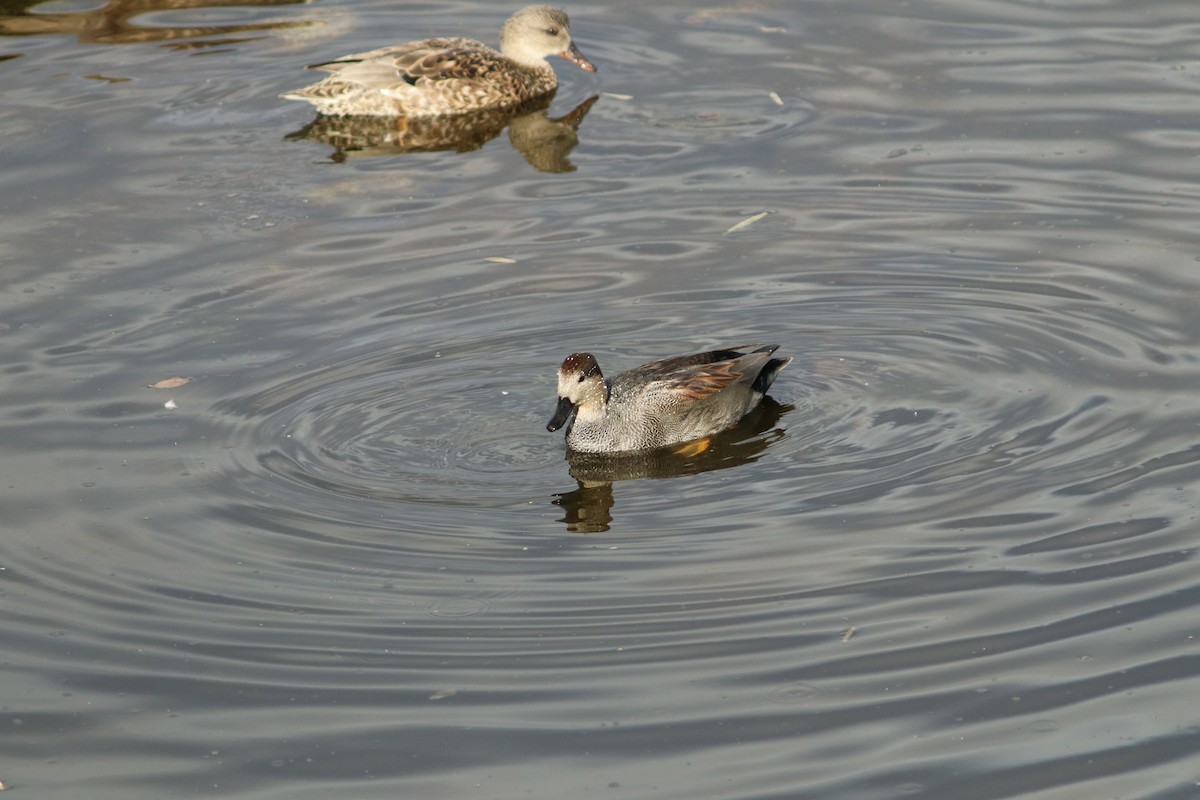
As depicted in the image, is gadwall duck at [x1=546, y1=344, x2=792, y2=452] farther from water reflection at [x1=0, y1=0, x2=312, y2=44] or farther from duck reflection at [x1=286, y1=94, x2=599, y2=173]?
water reflection at [x1=0, y1=0, x2=312, y2=44]

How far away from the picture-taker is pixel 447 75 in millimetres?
15508

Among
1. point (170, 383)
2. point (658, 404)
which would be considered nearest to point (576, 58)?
point (170, 383)

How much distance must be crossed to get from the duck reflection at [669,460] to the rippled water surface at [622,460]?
43 mm

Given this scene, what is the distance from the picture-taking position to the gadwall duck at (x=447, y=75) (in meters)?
15.3

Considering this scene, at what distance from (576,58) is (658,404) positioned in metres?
6.81

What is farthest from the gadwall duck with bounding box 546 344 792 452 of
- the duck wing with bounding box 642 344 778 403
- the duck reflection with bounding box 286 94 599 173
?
the duck reflection with bounding box 286 94 599 173

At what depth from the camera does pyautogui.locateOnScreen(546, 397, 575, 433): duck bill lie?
31.5 ft

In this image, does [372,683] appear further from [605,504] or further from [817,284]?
[817,284]

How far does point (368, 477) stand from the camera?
9266 millimetres

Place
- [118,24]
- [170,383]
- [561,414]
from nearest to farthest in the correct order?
1. [561,414]
2. [170,383]
3. [118,24]

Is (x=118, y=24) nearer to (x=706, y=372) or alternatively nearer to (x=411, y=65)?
(x=411, y=65)

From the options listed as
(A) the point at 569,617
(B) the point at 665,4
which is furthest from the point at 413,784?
(B) the point at 665,4

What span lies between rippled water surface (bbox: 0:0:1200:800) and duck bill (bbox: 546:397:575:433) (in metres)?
0.26

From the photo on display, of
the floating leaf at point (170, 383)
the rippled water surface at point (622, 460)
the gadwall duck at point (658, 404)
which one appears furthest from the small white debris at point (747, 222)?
the floating leaf at point (170, 383)
